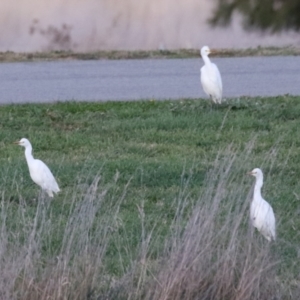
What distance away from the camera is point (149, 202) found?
8086 millimetres

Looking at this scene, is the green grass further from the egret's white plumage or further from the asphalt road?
the egret's white plumage

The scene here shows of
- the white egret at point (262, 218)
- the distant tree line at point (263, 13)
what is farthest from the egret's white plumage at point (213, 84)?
the distant tree line at point (263, 13)

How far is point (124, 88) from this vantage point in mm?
15211

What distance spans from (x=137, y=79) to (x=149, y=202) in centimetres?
833

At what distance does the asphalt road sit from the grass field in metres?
1.72

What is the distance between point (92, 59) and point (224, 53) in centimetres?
247

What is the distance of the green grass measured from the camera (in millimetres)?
19406

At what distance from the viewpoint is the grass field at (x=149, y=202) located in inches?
223

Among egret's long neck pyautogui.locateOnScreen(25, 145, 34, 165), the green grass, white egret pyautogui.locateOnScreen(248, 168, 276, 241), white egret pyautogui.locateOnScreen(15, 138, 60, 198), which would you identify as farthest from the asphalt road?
white egret pyautogui.locateOnScreen(248, 168, 276, 241)

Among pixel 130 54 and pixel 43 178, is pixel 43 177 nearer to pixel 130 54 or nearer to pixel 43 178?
pixel 43 178

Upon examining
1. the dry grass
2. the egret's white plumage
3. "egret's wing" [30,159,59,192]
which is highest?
the egret's white plumage

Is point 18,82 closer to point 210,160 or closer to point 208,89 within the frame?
point 208,89

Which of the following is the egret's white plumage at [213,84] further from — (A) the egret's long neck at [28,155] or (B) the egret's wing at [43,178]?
(B) the egret's wing at [43,178]

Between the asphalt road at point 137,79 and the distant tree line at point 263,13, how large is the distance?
261 cm
